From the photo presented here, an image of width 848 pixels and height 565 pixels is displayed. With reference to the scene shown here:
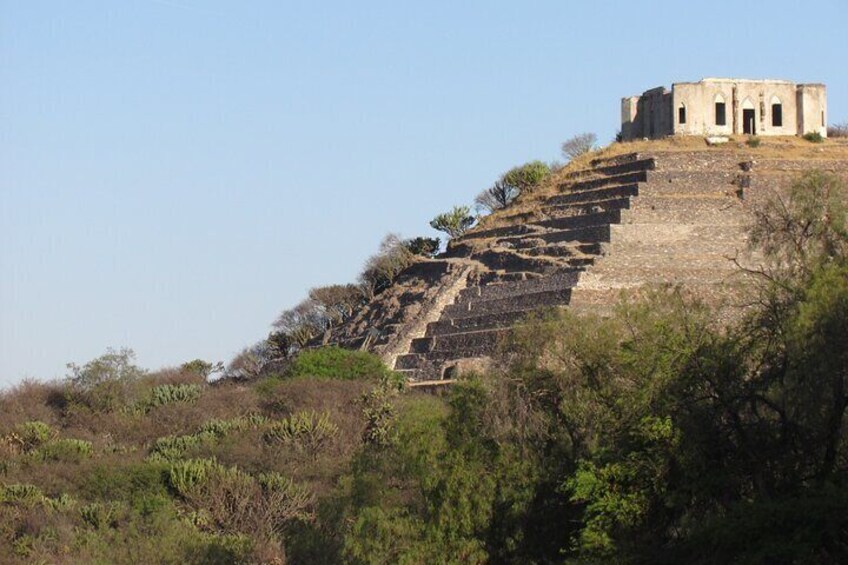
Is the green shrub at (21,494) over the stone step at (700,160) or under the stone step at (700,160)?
under

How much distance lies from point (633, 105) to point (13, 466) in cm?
3092

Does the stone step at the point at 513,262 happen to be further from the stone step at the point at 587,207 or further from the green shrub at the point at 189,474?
the green shrub at the point at 189,474

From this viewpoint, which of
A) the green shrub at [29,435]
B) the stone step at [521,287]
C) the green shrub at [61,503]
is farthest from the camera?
the stone step at [521,287]

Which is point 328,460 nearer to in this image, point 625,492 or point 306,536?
point 306,536

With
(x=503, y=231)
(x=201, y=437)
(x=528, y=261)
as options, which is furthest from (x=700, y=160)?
(x=201, y=437)

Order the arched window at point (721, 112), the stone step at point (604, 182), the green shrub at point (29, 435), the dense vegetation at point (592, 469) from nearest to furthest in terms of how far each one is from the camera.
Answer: the dense vegetation at point (592, 469) < the green shrub at point (29, 435) < the stone step at point (604, 182) < the arched window at point (721, 112)

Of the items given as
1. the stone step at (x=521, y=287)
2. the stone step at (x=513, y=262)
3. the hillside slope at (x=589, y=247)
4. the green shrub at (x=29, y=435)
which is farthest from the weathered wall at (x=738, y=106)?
the green shrub at (x=29, y=435)

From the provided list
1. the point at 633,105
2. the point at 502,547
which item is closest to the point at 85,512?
the point at 502,547

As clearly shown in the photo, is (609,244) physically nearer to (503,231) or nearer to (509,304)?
(509,304)

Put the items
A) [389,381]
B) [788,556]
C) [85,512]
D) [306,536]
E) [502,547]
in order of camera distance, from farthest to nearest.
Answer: [389,381] → [85,512] → [306,536] → [502,547] → [788,556]

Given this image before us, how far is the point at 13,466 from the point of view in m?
53.5

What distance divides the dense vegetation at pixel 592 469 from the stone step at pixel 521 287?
13663mm

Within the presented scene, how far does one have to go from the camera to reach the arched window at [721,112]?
73938mm

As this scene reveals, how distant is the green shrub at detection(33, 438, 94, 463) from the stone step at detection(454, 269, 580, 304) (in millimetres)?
14564
